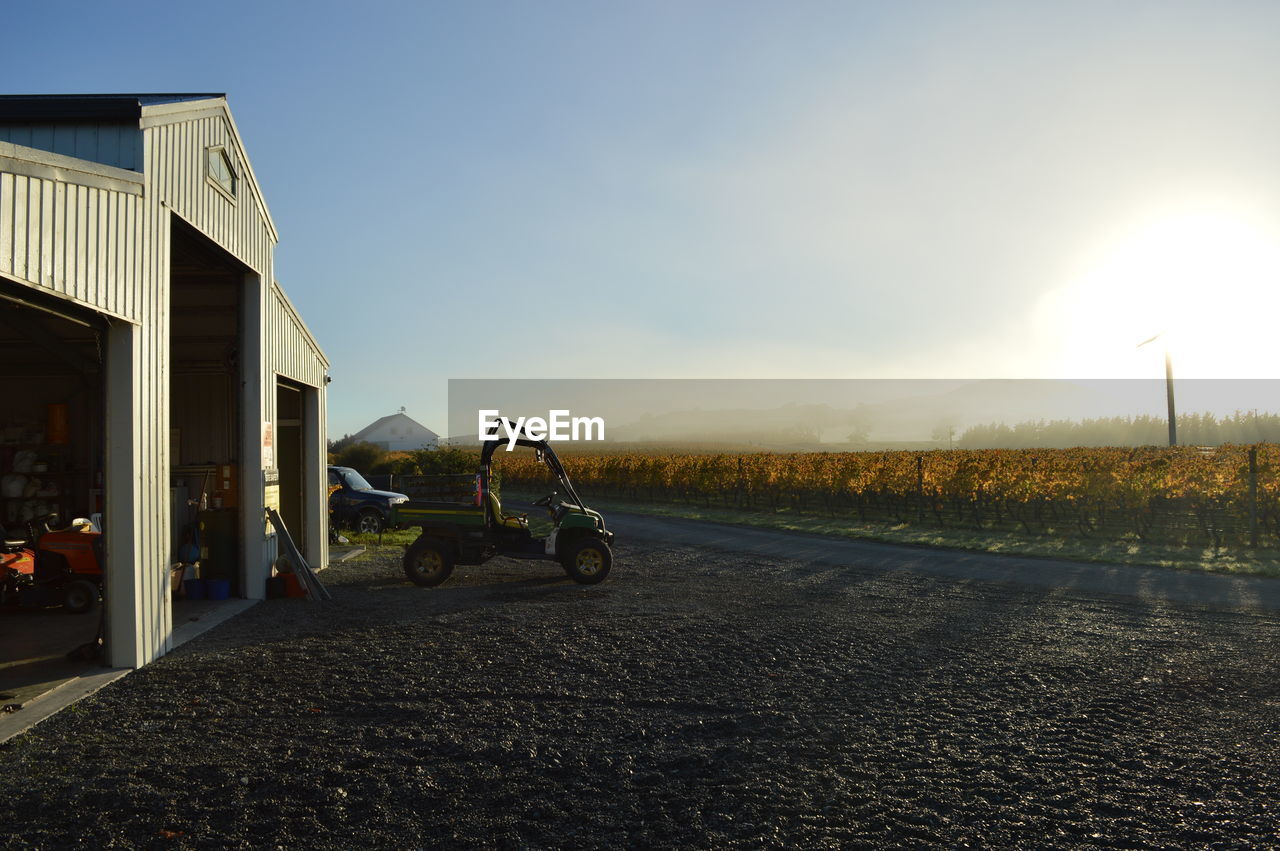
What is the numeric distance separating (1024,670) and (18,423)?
12935 mm

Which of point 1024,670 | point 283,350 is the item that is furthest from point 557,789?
point 283,350

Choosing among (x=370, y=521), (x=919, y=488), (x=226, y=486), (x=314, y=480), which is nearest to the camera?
(x=226, y=486)

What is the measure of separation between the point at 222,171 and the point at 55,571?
4701mm

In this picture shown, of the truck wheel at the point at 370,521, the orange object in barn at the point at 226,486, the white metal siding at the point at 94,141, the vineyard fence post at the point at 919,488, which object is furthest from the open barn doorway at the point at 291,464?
the vineyard fence post at the point at 919,488

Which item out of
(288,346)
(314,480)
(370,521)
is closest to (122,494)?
(288,346)

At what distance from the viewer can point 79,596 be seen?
9594mm

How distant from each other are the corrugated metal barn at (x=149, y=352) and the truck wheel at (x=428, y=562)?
1.75 metres

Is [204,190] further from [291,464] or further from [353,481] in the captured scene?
[353,481]

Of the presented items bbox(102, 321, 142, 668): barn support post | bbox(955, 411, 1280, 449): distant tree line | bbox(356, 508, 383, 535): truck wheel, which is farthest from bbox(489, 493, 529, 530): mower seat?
bbox(955, 411, 1280, 449): distant tree line

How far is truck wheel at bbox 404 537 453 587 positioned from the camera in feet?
37.3

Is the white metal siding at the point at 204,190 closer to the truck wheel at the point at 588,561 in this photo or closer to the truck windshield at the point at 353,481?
the truck wheel at the point at 588,561

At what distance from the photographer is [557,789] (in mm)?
4445

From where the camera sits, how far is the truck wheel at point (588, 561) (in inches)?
454

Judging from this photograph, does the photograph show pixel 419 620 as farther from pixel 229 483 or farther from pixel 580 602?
pixel 229 483
